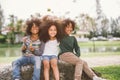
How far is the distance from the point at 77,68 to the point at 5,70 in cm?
126

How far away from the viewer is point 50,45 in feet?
20.2

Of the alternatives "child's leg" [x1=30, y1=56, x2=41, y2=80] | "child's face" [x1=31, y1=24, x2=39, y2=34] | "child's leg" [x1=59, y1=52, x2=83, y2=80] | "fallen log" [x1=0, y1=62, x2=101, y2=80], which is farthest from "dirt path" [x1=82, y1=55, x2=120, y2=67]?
"child's leg" [x1=30, y1=56, x2=41, y2=80]

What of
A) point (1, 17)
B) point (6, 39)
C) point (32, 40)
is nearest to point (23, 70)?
point (32, 40)

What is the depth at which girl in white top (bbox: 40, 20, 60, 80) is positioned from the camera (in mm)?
6062

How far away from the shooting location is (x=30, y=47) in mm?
6098

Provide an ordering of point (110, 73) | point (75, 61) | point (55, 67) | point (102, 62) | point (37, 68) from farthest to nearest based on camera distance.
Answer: point (102, 62) < point (110, 73) < point (75, 61) < point (55, 67) < point (37, 68)

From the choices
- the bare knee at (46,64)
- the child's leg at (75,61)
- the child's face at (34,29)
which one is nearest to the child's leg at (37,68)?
the bare knee at (46,64)

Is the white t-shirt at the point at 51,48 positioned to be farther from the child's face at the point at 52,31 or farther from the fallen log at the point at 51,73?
the fallen log at the point at 51,73

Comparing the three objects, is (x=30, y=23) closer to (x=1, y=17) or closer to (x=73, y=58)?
(x=73, y=58)

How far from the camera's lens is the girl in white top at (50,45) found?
19.9 feet

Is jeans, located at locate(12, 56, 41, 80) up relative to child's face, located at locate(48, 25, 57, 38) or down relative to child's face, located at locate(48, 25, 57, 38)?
down

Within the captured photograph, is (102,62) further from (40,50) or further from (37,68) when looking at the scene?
(37,68)

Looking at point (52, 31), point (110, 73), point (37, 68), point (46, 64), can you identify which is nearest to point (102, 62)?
→ point (110, 73)

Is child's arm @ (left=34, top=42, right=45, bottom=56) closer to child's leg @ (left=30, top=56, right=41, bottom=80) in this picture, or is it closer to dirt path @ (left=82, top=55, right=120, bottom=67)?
child's leg @ (left=30, top=56, right=41, bottom=80)
